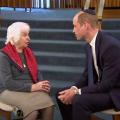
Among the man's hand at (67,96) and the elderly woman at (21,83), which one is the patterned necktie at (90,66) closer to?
the man's hand at (67,96)

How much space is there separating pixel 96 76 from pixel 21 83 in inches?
25.8

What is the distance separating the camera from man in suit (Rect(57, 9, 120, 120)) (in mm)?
3459

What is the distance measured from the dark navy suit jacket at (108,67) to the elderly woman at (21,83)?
427 millimetres

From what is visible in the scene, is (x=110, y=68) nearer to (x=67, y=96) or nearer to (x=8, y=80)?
A: (x=67, y=96)

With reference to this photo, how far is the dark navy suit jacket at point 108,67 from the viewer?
345cm

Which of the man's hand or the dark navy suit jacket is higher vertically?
the dark navy suit jacket

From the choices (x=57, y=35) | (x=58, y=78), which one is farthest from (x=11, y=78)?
(x=57, y=35)

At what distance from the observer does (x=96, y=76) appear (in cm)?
371

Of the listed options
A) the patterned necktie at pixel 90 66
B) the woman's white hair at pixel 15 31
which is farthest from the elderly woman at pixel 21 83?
the patterned necktie at pixel 90 66

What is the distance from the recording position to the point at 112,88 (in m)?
3.51

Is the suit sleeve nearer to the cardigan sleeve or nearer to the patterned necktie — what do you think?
the patterned necktie

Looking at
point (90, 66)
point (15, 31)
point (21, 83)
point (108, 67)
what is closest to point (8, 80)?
point (21, 83)

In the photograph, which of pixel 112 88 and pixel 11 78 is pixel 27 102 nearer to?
pixel 11 78

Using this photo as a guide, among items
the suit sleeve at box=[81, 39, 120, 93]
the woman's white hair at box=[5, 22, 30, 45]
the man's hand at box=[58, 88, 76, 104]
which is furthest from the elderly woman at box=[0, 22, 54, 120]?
the suit sleeve at box=[81, 39, 120, 93]
